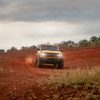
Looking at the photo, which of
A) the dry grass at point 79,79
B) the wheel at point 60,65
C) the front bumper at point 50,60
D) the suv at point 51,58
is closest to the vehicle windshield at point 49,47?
the suv at point 51,58

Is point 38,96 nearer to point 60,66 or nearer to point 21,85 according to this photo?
point 21,85

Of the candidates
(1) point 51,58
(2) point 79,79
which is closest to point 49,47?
(1) point 51,58

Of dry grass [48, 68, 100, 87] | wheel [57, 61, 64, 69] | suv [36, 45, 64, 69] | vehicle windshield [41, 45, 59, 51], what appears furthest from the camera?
vehicle windshield [41, 45, 59, 51]

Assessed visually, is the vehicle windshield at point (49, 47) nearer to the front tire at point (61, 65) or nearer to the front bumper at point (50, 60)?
the front bumper at point (50, 60)

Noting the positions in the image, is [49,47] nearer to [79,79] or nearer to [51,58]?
[51,58]

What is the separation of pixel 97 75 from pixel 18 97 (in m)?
3.12

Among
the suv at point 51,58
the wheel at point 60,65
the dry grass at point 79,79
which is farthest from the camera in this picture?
the suv at point 51,58

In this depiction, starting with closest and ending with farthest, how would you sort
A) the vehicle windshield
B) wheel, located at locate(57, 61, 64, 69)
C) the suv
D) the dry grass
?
the dry grass → wheel, located at locate(57, 61, 64, 69) → the suv → the vehicle windshield

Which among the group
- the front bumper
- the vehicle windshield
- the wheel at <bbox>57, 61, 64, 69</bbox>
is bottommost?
the wheel at <bbox>57, 61, 64, 69</bbox>

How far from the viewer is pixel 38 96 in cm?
1838

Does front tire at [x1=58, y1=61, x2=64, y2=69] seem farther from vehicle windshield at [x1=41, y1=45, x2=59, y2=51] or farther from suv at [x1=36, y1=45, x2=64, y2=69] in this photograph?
vehicle windshield at [x1=41, y1=45, x2=59, y2=51]

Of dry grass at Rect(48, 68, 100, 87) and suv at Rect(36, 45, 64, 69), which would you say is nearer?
dry grass at Rect(48, 68, 100, 87)

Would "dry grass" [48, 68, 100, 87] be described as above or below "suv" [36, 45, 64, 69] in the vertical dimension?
below

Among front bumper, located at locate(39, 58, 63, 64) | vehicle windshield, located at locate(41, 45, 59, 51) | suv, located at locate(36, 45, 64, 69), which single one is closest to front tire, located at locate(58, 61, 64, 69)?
suv, located at locate(36, 45, 64, 69)
